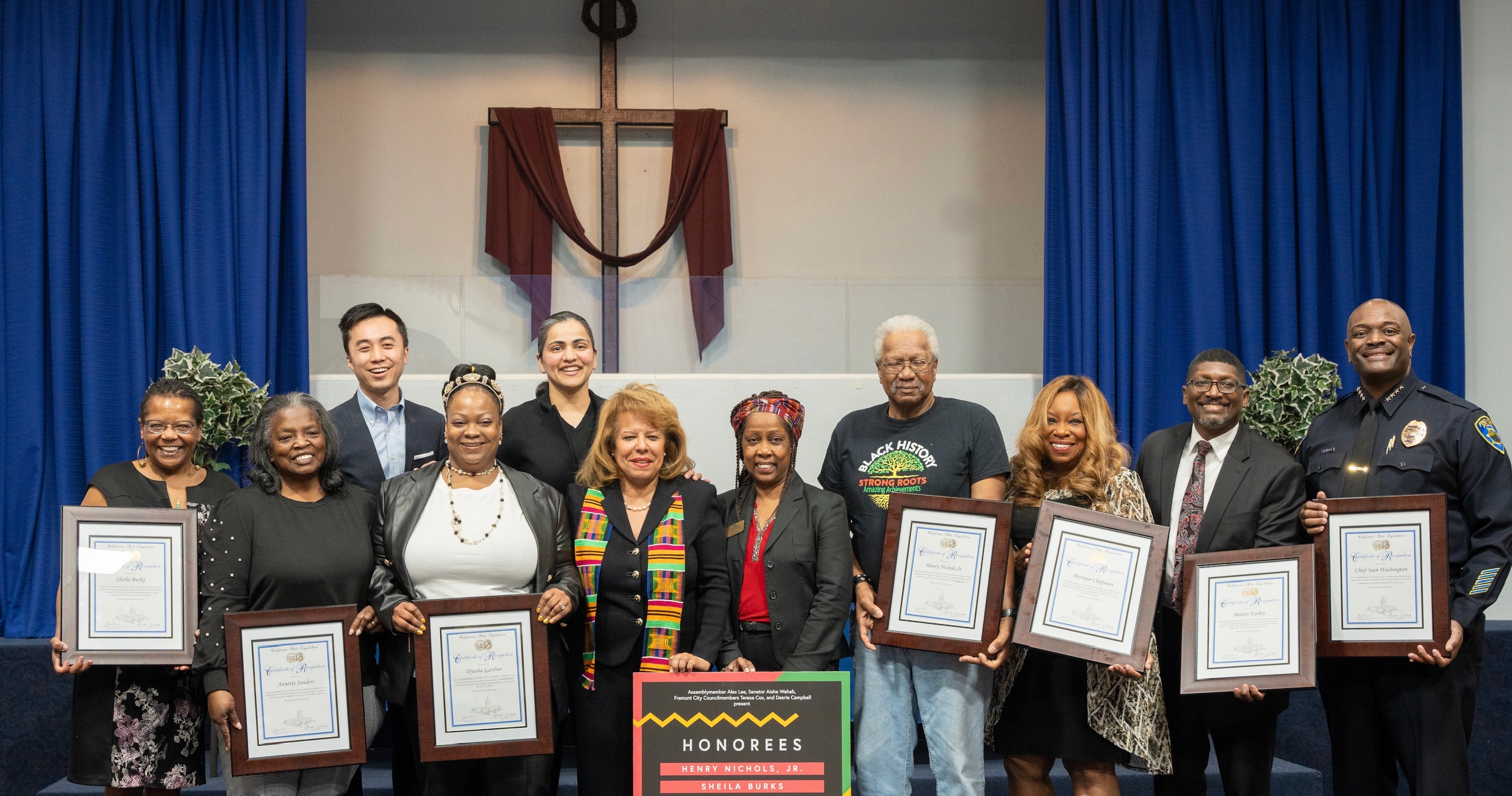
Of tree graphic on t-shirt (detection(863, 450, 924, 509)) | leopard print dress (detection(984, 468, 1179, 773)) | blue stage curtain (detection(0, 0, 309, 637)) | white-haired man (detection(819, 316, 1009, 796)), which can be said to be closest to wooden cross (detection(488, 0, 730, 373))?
blue stage curtain (detection(0, 0, 309, 637))

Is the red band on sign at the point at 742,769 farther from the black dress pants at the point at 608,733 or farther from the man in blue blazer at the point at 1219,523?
the man in blue blazer at the point at 1219,523

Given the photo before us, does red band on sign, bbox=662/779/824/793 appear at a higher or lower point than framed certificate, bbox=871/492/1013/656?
lower

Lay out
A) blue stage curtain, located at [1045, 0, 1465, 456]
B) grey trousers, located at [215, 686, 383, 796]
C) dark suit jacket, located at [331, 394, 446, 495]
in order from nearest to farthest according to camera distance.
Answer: grey trousers, located at [215, 686, 383, 796] → dark suit jacket, located at [331, 394, 446, 495] → blue stage curtain, located at [1045, 0, 1465, 456]

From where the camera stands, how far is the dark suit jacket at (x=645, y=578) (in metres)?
2.96

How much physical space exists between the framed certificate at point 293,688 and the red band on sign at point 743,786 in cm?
83

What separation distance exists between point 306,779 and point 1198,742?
2.46 metres

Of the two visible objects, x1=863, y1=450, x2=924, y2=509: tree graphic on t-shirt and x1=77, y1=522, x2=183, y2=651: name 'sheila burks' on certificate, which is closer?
x1=77, y1=522, x2=183, y2=651: name 'sheila burks' on certificate

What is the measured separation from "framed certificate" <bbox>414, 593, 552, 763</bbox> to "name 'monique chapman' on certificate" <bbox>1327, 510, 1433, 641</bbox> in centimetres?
217

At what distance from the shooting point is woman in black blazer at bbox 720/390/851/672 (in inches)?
118

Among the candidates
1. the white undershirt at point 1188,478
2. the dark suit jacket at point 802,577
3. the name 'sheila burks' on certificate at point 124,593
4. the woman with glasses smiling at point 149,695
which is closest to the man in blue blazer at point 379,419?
the woman with glasses smiling at point 149,695

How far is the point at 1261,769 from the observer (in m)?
Result: 3.16

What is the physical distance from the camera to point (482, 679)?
2826 mm

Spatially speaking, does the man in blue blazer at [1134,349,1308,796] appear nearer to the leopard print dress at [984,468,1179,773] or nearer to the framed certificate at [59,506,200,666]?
the leopard print dress at [984,468,1179,773]

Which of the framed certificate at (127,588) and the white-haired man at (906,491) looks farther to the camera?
the white-haired man at (906,491)
